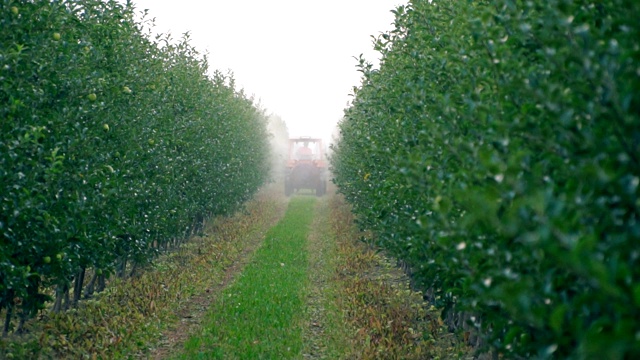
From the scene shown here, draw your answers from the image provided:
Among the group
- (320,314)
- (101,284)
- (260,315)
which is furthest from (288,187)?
(260,315)

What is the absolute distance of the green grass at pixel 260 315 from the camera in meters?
9.24

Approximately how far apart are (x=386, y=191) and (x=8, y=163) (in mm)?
5109

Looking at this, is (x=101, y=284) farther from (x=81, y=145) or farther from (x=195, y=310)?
(x=81, y=145)

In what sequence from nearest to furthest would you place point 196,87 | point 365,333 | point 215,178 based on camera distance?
point 365,333
point 196,87
point 215,178

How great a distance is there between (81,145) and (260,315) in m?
4.22

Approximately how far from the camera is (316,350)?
374 inches

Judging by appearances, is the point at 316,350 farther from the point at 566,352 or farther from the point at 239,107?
the point at 239,107

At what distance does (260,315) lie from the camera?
11234 mm

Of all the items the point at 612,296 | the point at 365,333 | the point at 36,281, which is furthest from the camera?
the point at 365,333

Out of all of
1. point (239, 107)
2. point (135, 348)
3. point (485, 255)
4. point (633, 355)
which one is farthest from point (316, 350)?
point (239, 107)

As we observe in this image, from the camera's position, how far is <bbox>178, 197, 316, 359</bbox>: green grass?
924 centimetres

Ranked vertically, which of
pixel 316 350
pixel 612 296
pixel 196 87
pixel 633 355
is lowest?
pixel 316 350

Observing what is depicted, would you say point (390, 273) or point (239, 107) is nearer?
point (390, 273)

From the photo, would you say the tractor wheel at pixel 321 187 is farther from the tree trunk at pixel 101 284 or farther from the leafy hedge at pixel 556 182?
the leafy hedge at pixel 556 182
